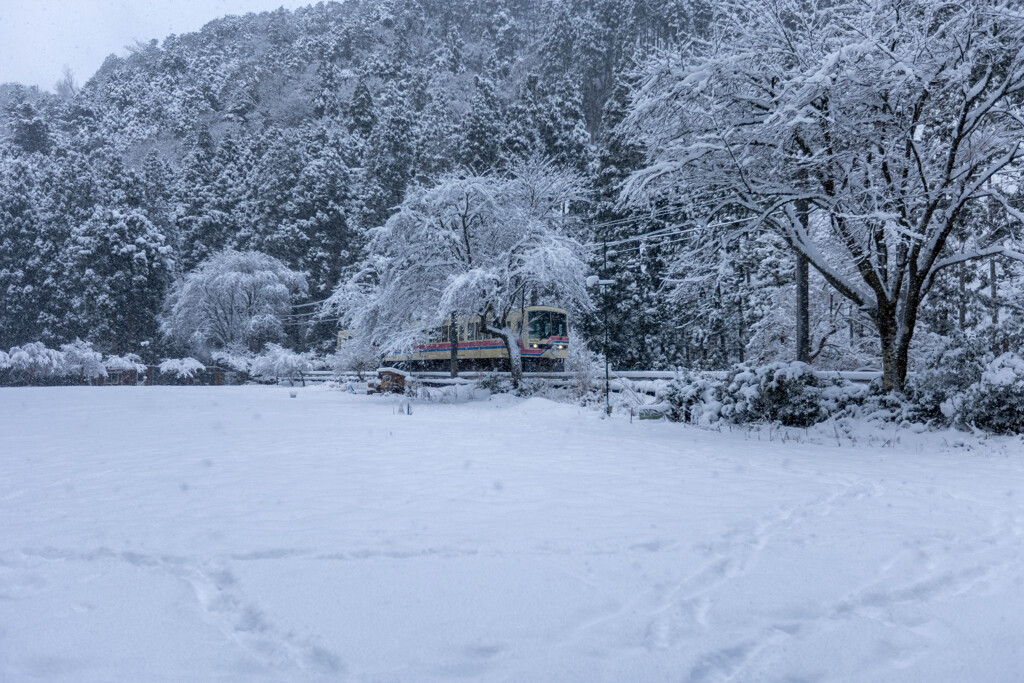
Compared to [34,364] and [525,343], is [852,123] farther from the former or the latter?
[34,364]

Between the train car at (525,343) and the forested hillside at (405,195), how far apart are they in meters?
1.96

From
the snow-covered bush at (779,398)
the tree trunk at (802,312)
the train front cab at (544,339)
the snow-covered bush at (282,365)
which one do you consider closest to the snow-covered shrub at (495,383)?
the train front cab at (544,339)

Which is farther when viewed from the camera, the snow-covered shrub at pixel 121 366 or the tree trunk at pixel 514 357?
the snow-covered shrub at pixel 121 366

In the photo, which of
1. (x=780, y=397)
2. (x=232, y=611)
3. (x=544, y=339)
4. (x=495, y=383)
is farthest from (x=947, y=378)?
(x=544, y=339)

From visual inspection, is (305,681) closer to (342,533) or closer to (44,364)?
(342,533)

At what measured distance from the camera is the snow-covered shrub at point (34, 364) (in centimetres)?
3008

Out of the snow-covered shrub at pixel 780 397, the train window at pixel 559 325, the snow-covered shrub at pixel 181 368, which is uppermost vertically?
the train window at pixel 559 325

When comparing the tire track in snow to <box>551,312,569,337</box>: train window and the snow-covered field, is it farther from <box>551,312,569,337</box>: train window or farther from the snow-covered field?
<box>551,312,569,337</box>: train window

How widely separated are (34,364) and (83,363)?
198cm

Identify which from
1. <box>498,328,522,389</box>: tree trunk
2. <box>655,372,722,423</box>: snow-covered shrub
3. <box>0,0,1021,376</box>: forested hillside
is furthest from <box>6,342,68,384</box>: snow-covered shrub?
<box>655,372,722,423</box>: snow-covered shrub

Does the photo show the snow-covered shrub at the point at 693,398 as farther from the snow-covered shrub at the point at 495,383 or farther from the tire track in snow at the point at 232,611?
the tire track in snow at the point at 232,611

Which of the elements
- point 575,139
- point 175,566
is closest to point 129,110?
point 575,139

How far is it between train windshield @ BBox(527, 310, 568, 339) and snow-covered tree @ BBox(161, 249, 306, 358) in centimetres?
2042

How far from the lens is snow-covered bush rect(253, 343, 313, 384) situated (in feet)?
109
